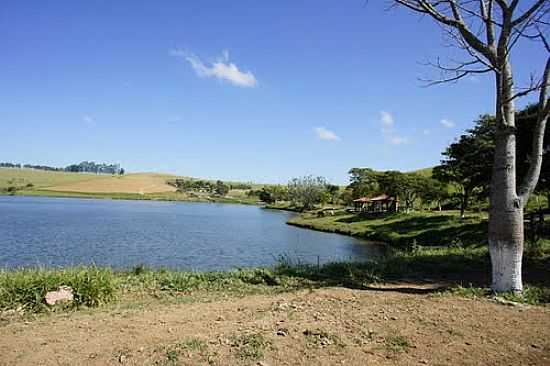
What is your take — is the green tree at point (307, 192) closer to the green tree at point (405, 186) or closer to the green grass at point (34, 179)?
the green tree at point (405, 186)

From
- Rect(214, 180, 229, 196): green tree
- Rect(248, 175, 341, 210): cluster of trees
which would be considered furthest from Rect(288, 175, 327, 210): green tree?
Rect(214, 180, 229, 196): green tree

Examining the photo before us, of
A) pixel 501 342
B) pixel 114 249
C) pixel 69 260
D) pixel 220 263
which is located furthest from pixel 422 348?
pixel 114 249

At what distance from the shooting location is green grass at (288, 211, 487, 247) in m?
30.7

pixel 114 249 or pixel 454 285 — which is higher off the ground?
pixel 454 285

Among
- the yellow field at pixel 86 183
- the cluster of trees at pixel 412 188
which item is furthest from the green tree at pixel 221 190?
the cluster of trees at pixel 412 188

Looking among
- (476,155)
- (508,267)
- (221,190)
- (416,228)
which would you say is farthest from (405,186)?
(221,190)

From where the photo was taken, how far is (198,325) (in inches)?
218

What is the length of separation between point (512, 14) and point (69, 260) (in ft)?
70.1

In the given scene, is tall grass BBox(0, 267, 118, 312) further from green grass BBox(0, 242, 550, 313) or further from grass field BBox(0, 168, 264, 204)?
grass field BBox(0, 168, 264, 204)

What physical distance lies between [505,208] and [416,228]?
3359 centimetres

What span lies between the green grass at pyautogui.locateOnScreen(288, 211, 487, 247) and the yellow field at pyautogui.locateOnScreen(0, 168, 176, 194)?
311ft

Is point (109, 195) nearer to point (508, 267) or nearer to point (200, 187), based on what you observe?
point (200, 187)

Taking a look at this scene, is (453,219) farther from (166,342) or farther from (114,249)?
(166,342)

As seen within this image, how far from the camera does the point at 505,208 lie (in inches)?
295
